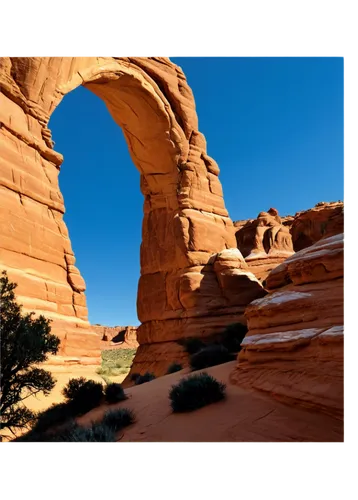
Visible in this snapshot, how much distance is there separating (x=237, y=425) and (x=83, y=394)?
4.60m

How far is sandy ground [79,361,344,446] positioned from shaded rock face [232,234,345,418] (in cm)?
23

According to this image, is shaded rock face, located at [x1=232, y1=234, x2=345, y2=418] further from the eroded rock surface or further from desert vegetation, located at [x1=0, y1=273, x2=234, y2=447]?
the eroded rock surface

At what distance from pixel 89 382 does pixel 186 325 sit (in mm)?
7898

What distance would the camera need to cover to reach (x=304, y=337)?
7.05 meters

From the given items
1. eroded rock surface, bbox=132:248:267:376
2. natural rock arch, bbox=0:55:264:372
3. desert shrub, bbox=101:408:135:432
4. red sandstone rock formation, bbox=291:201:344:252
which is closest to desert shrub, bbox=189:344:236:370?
natural rock arch, bbox=0:55:264:372

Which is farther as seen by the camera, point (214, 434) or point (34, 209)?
point (34, 209)

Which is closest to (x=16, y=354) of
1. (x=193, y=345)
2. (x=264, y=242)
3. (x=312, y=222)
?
(x=193, y=345)

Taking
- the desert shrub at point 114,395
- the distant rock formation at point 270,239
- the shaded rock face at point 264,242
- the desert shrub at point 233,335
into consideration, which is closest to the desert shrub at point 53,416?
the desert shrub at point 114,395

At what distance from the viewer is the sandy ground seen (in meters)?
5.75

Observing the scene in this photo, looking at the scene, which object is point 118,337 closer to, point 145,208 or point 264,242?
point 264,242

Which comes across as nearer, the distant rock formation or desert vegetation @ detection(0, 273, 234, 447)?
desert vegetation @ detection(0, 273, 234, 447)

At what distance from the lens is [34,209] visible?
11086 millimetres
